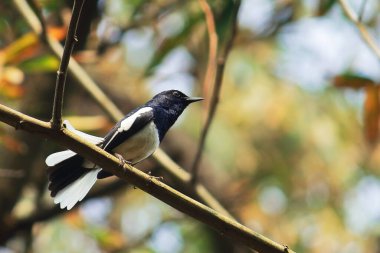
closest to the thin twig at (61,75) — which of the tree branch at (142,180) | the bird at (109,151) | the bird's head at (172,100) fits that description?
the tree branch at (142,180)

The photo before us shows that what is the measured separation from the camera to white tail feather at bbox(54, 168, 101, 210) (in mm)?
2536

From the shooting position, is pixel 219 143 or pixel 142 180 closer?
pixel 142 180

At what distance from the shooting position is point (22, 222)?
385cm

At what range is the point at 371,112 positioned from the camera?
3029mm

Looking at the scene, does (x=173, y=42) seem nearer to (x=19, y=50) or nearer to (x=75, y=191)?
(x=19, y=50)

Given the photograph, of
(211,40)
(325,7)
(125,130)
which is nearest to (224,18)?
(211,40)

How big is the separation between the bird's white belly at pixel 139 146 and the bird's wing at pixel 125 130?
0.02 metres

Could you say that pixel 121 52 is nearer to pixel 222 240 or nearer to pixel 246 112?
pixel 246 112

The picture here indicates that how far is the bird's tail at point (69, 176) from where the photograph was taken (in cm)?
256

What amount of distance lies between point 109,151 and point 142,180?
786 mm

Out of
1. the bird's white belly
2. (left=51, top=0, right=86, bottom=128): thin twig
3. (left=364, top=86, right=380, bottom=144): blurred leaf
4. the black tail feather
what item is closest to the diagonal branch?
the bird's white belly

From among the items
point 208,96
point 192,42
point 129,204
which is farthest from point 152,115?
point 129,204

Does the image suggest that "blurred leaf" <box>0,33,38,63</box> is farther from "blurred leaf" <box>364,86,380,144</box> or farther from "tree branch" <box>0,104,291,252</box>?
"blurred leaf" <box>364,86,380,144</box>

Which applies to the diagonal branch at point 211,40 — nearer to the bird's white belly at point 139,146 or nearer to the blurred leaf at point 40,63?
the bird's white belly at point 139,146
